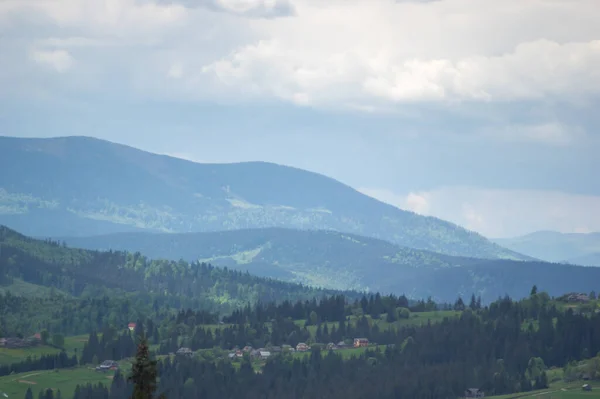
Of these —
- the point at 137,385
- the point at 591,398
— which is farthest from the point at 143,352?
the point at 591,398

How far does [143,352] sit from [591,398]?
5316 inches

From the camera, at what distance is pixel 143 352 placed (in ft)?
254

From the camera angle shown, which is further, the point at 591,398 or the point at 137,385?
the point at 591,398

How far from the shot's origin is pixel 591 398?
197 meters

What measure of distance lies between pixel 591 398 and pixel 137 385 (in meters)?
133

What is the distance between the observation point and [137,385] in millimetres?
79062

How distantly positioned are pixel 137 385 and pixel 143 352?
3.03m

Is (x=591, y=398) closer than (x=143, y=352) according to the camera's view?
No

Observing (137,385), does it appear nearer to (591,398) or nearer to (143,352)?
(143,352)
